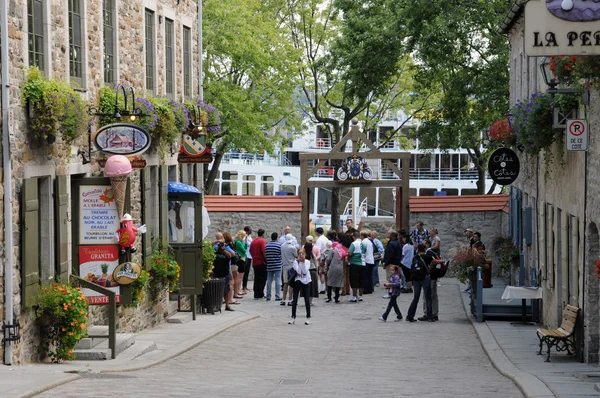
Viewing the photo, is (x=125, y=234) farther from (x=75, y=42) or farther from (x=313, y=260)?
(x=313, y=260)

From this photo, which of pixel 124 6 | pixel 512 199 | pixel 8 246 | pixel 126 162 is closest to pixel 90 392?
pixel 8 246

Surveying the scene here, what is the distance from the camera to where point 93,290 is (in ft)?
54.1

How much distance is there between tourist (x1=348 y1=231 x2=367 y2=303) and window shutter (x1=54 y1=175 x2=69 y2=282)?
11.8m

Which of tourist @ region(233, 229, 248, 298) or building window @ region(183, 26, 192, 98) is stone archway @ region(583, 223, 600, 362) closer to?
building window @ region(183, 26, 192, 98)

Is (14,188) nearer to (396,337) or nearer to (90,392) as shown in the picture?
(90,392)

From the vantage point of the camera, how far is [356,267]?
27312 mm

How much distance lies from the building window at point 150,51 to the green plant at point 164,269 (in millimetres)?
3119

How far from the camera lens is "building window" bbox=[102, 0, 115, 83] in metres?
18.8

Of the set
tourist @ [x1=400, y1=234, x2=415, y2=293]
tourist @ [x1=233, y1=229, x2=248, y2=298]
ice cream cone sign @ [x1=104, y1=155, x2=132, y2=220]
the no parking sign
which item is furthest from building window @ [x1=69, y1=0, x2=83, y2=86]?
tourist @ [x1=400, y1=234, x2=415, y2=293]

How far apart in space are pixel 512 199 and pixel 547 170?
35.5ft

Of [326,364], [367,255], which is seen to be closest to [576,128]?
[326,364]

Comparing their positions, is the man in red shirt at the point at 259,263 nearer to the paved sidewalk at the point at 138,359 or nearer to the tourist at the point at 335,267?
the tourist at the point at 335,267

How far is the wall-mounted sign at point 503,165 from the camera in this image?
Answer: 23.6 metres

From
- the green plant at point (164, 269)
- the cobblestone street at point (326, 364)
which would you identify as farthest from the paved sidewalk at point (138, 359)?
the green plant at point (164, 269)
